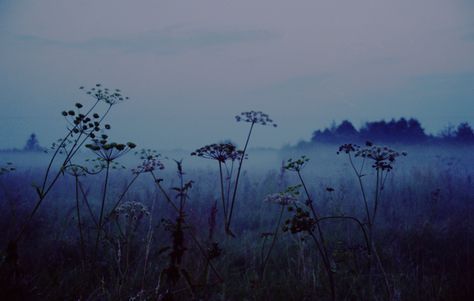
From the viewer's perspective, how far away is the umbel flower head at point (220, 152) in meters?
3.62

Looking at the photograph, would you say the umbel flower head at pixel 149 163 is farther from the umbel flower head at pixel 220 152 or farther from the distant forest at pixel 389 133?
the distant forest at pixel 389 133

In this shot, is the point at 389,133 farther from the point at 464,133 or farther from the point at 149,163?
the point at 149,163

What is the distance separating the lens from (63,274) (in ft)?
13.9

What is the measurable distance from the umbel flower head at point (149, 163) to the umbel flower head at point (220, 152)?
694mm

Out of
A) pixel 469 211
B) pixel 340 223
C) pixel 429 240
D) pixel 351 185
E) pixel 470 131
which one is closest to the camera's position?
pixel 429 240

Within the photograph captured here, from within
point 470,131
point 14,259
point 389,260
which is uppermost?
point 470,131

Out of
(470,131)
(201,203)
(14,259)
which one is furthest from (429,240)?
(470,131)

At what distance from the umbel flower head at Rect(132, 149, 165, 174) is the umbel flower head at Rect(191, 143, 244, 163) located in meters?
0.69

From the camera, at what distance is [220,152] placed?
12.2 feet

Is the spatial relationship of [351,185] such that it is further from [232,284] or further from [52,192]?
[52,192]

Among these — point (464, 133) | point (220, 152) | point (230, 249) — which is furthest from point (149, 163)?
point (464, 133)

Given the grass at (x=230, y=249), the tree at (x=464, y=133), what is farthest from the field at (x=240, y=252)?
the tree at (x=464, y=133)

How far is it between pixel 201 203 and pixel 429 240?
5712 mm

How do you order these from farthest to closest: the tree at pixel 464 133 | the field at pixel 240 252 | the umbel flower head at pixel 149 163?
the tree at pixel 464 133
the umbel flower head at pixel 149 163
the field at pixel 240 252
